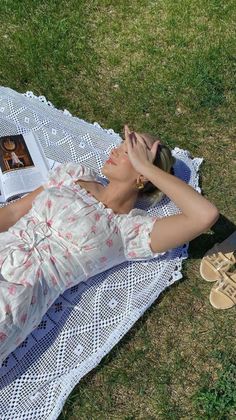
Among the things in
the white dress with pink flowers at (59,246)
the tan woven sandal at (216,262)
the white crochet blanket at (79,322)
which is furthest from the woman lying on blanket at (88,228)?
the tan woven sandal at (216,262)

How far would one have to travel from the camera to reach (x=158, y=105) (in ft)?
16.6

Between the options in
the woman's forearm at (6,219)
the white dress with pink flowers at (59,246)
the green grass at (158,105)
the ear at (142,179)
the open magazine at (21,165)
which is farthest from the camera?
the open magazine at (21,165)

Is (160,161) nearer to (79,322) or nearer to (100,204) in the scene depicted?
(100,204)

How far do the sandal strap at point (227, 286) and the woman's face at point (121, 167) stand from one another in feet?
3.14

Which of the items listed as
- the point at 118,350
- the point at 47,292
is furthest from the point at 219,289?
the point at 47,292

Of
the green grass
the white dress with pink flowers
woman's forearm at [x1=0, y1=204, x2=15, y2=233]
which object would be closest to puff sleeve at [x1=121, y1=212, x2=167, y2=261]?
the white dress with pink flowers

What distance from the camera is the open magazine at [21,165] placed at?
171 inches

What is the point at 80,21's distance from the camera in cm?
565

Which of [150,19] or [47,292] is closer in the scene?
[47,292]

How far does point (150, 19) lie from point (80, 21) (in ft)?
2.26

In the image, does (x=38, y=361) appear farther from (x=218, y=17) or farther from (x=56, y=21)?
(x=218, y=17)

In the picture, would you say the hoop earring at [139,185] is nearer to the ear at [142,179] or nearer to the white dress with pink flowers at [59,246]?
the ear at [142,179]

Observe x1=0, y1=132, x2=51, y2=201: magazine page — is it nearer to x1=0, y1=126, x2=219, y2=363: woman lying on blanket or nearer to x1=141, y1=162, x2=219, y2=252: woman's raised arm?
x1=0, y1=126, x2=219, y2=363: woman lying on blanket

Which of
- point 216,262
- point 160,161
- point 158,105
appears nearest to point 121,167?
point 160,161
